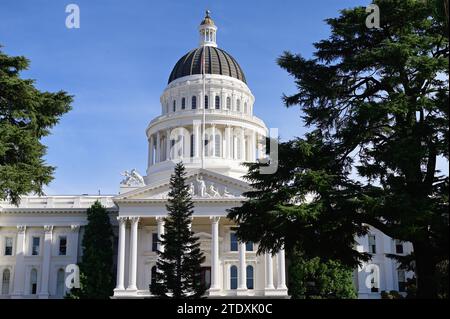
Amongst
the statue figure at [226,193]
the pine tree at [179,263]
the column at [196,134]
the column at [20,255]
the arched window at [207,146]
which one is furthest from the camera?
the column at [196,134]

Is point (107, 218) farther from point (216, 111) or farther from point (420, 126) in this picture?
point (420, 126)

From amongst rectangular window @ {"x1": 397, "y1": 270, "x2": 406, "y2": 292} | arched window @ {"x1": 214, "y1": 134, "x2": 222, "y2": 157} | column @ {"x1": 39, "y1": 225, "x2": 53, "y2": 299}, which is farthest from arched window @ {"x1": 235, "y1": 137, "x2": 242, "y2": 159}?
column @ {"x1": 39, "y1": 225, "x2": 53, "y2": 299}

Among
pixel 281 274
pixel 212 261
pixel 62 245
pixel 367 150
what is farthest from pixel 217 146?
pixel 367 150

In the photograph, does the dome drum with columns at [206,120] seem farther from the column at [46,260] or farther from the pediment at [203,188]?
the column at [46,260]

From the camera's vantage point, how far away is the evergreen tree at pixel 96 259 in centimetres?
5978

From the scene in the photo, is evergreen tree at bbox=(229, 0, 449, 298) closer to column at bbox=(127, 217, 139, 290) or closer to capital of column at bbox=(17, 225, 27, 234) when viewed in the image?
column at bbox=(127, 217, 139, 290)

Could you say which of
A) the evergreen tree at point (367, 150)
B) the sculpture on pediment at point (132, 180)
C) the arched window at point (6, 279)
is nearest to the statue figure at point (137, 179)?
the sculpture on pediment at point (132, 180)

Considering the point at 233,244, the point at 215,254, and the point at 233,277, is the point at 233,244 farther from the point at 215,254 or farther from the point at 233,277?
the point at 215,254

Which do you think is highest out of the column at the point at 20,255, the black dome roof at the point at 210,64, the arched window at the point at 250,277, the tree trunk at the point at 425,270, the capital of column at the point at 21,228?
the black dome roof at the point at 210,64

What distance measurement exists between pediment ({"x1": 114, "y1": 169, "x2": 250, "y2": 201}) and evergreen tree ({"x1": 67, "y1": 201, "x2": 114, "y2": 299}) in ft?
15.9

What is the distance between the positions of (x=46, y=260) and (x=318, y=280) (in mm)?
28294

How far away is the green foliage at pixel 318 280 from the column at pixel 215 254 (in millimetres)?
6948

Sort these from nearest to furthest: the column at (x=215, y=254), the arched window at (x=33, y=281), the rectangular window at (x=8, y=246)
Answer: the column at (x=215, y=254), the arched window at (x=33, y=281), the rectangular window at (x=8, y=246)

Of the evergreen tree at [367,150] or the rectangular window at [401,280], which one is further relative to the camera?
the rectangular window at [401,280]
